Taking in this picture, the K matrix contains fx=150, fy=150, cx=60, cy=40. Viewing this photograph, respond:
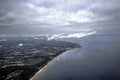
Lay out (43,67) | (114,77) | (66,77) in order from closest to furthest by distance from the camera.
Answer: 1. (114,77)
2. (66,77)
3. (43,67)

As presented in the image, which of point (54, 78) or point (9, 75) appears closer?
point (54, 78)

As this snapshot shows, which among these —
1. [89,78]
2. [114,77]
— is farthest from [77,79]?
[114,77]

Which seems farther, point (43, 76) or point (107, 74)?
point (43, 76)

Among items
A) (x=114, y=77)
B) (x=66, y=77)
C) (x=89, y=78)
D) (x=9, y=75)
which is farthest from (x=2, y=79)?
(x=114, y=77)

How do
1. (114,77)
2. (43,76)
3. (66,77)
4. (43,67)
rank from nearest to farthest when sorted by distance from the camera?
(114,77)
(66,77)
(43,76)
(43,67)

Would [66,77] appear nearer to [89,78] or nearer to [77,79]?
[77,79]

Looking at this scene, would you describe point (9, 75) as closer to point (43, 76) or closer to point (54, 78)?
point (43, 76)

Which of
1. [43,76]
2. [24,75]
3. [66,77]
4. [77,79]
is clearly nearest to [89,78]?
[77,79]

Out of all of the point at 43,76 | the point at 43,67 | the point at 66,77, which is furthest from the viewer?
the point at 43,67

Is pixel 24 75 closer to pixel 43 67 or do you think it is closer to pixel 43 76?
pixel 43 76
